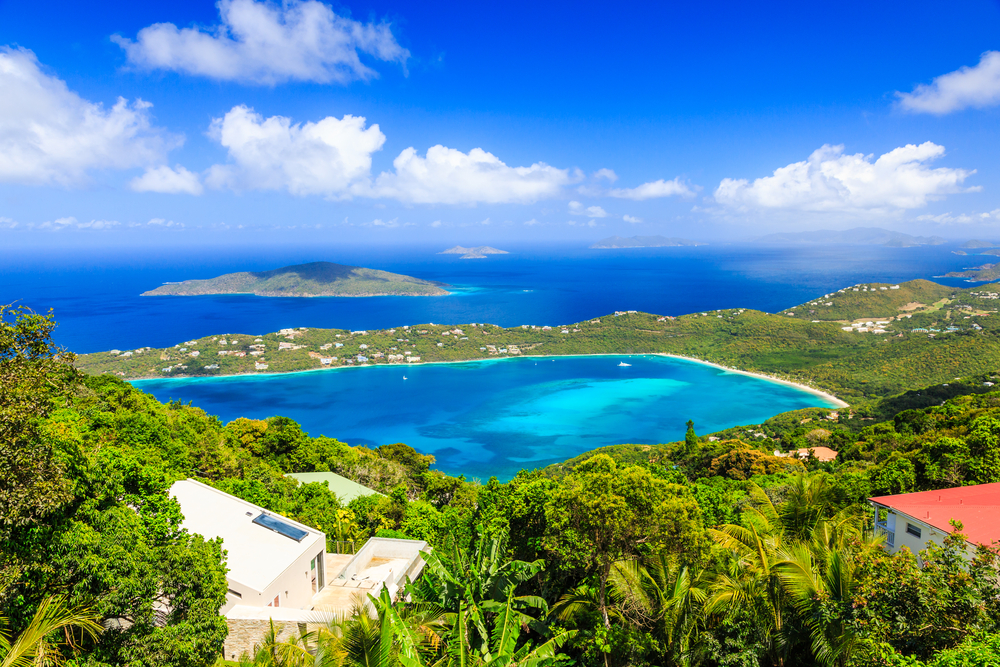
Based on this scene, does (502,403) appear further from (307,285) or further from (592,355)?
(307,285)

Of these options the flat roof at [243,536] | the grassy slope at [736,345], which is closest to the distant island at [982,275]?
the grassy slope at [736,345]

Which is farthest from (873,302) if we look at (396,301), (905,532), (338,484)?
(338,484)

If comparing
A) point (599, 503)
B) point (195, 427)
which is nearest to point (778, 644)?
point (599, 503)

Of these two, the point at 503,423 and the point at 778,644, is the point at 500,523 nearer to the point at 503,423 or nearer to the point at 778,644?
the point at 778,644

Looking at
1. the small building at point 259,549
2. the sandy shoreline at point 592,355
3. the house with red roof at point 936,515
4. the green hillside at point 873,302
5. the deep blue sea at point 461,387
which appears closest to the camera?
the small building at point 259,549

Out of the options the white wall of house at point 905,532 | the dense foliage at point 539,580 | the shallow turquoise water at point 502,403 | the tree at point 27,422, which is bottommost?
the shallow turquoise water at point 502,403

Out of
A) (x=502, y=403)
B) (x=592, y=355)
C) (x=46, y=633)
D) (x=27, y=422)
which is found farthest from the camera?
(x=592, y=355)

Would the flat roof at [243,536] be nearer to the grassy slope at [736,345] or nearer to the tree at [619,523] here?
the tree at [619,523]
